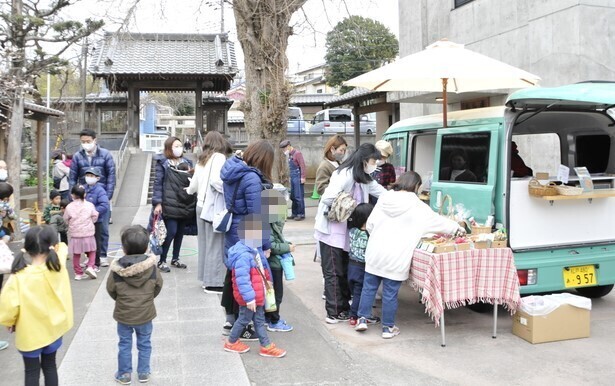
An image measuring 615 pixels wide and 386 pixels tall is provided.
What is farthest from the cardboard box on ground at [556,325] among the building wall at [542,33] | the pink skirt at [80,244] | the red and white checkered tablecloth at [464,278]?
the building wall at [542,33]

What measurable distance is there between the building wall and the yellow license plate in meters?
5.83

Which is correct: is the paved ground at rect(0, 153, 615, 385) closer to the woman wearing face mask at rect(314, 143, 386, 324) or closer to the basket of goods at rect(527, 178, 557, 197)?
the woman wearing face mask at rect(314, 143, 386, 324)

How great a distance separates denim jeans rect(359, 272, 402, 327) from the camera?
477 centimetres

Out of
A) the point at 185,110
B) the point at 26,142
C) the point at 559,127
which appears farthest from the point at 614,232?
the point at 185,110

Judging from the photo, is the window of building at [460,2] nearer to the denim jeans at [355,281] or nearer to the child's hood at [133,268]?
the denim jeans at [355,281]

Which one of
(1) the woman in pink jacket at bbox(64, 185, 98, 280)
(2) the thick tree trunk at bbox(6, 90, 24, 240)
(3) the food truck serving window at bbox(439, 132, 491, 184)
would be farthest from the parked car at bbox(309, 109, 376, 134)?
(3) the food truck serving window at bbox(439, 132, 491, 184)

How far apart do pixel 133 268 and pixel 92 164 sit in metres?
4.05

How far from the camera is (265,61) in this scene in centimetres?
1075

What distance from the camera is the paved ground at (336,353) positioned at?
13.0 feet

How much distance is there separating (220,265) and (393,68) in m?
3.00

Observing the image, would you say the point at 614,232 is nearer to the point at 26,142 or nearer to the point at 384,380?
the point at 384,380

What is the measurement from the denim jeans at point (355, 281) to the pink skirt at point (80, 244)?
3.37m

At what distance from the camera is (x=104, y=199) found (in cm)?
693

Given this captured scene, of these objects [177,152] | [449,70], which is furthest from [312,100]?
[449,70]
